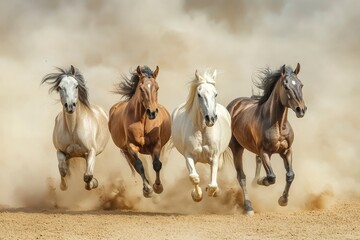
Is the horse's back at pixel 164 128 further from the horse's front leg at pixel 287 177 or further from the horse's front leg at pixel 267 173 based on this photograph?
the horse's front leg at pixel 287 177

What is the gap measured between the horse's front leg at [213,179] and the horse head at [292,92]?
1559 millimetres

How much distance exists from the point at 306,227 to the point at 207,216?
230cm

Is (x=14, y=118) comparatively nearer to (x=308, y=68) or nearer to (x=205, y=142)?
(x=308, y=68)

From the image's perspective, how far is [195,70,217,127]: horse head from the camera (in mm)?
14040

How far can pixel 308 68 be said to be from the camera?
2341 cm

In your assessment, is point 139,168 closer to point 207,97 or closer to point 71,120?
point 71,120

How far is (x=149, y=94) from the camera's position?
49.8 feet

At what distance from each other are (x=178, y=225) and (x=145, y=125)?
277 cm

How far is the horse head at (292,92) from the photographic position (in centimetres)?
1482

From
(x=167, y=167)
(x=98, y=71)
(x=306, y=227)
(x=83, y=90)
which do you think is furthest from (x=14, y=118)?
(x=306, y=227)

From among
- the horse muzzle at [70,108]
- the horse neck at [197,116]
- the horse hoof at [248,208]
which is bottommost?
the horse hoof at [248,208]

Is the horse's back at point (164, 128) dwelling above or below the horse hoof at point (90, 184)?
above

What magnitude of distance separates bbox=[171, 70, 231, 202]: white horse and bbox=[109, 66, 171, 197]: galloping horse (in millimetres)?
588

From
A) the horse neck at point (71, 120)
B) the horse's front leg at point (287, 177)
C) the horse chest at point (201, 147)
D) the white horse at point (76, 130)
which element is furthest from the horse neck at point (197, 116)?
the horse neck at point (71, 120)
